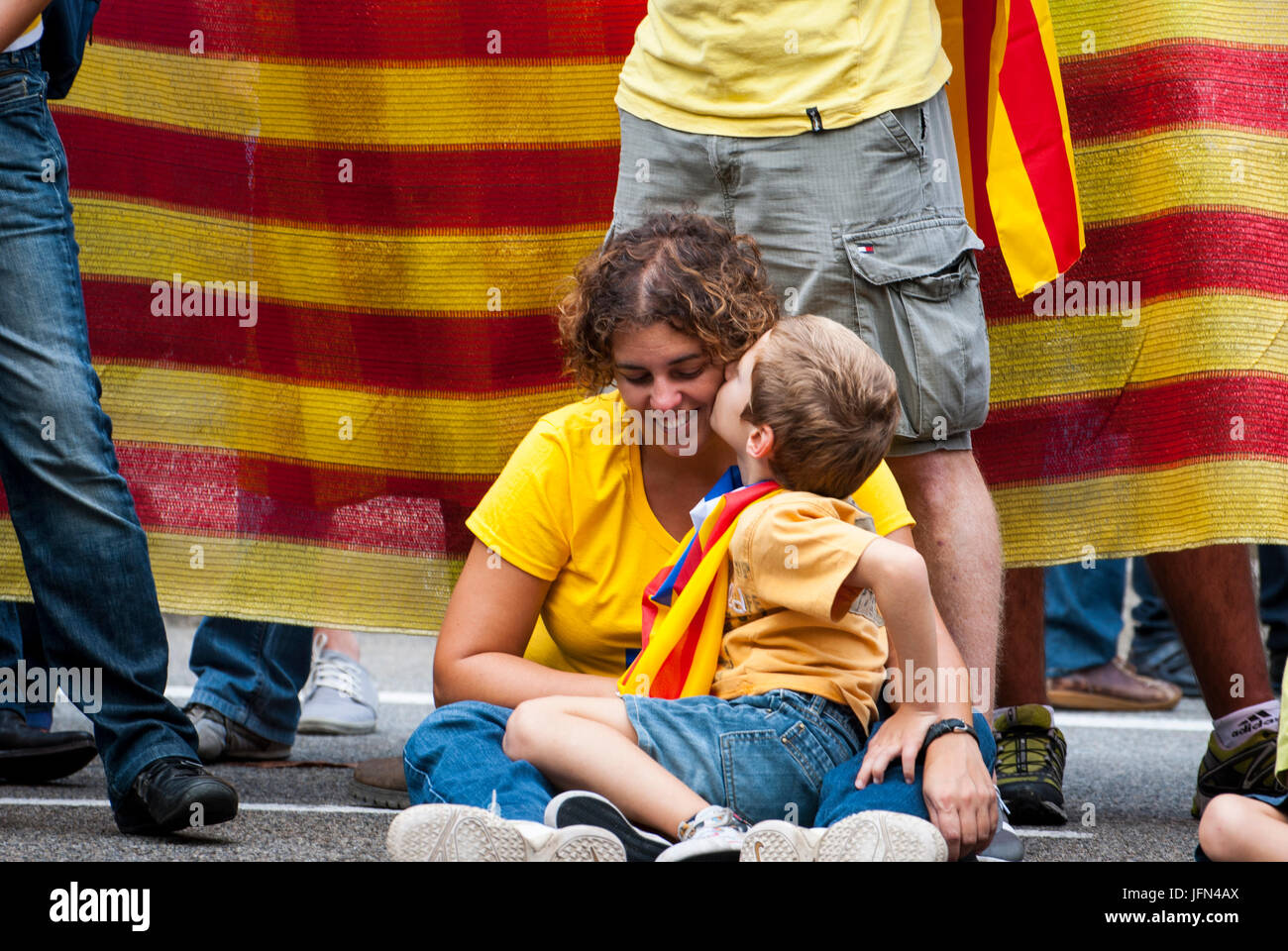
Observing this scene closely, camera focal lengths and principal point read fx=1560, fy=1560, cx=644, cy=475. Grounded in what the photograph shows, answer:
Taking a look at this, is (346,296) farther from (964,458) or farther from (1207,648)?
(1207,648)

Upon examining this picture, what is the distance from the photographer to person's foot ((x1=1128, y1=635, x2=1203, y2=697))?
531 cm

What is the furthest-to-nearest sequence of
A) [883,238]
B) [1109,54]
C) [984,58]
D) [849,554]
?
[1109,54]
[984,58]
[883,238]
[849,554]

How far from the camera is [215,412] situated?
3.42 metres

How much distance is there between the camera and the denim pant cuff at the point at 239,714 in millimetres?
3607

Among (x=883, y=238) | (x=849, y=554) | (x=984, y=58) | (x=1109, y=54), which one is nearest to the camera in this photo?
(x=849, y=554)

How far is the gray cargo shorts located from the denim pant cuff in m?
1.59

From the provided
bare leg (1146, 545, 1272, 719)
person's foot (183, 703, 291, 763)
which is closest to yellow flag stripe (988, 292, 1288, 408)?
bare leg (1146, 545, 1272, 719)

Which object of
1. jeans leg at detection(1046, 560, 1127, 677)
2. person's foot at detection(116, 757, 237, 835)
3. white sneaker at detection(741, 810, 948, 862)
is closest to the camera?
white sneaker at detection(741, 810, 948, 862)

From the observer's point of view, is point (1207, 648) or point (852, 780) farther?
point (1207, 648)

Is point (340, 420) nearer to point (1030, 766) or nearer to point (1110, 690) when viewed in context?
point (1030, 766)

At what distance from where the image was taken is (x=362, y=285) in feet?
11.2

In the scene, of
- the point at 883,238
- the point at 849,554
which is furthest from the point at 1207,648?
the point at 849,554

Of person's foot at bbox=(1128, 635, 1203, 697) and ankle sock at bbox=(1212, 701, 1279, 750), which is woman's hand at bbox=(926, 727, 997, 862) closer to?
ankle sock at bbox=(1212, 701, 1279, 750)

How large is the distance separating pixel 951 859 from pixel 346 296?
6.14 ft
